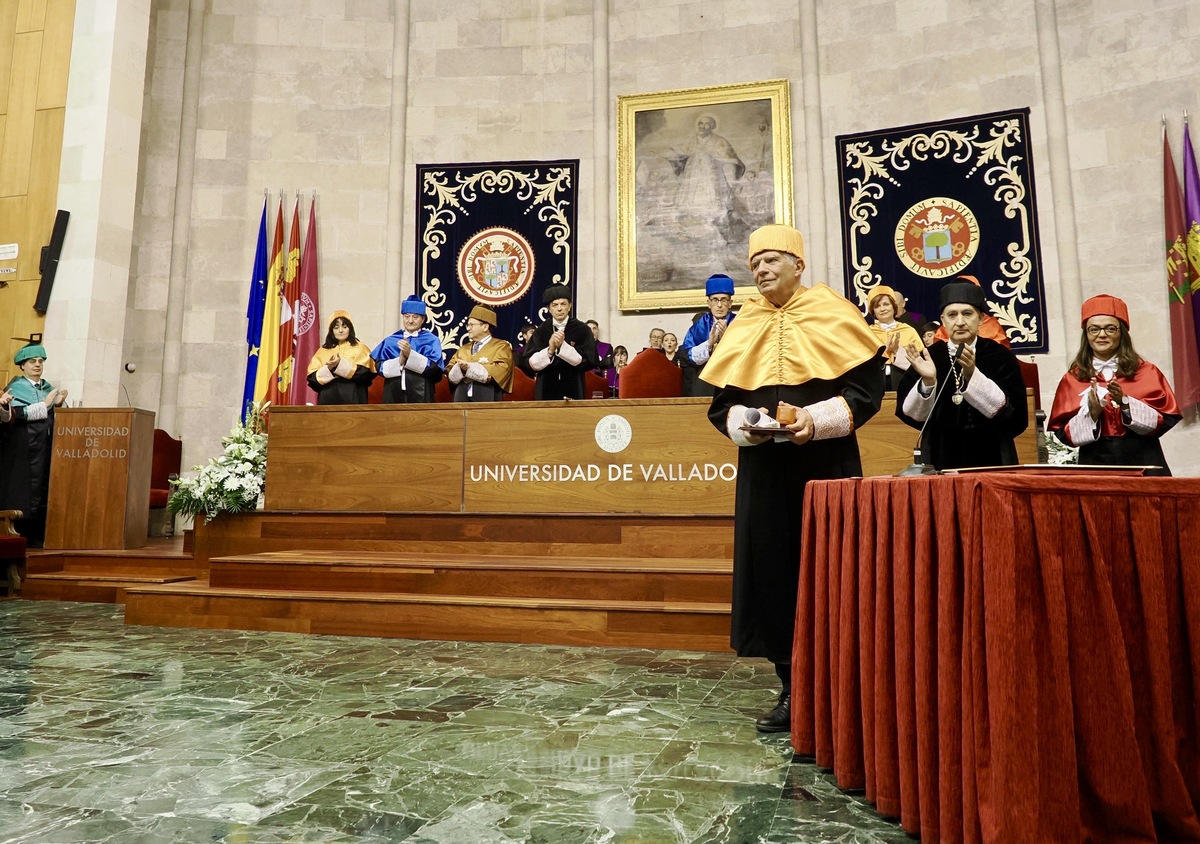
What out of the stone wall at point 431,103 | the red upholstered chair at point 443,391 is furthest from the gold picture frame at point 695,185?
the red upholstered chair at point 443,391

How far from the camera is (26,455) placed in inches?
302

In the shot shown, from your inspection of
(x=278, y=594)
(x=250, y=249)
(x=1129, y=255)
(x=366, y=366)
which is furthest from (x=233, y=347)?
(x=1129, y=255)

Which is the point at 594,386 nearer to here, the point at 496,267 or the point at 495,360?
the point at 495,360

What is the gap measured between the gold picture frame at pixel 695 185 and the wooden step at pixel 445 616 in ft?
19.2

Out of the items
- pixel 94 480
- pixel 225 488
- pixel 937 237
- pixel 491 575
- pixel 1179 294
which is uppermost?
pixel 937 237

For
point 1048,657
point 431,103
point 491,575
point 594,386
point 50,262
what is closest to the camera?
point 1048,657

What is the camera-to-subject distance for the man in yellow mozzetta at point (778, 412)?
2748 mm

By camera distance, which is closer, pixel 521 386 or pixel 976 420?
pixel 976 420

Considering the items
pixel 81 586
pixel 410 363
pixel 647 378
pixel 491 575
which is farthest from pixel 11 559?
pixel 647 378

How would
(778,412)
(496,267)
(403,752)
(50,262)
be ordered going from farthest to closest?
(496,267) < (50,262) < (778,412) < (403,752)

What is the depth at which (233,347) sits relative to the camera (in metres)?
10.3

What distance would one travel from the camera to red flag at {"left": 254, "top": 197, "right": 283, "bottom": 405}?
9953 mm

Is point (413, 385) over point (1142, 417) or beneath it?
over

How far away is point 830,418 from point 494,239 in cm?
800
